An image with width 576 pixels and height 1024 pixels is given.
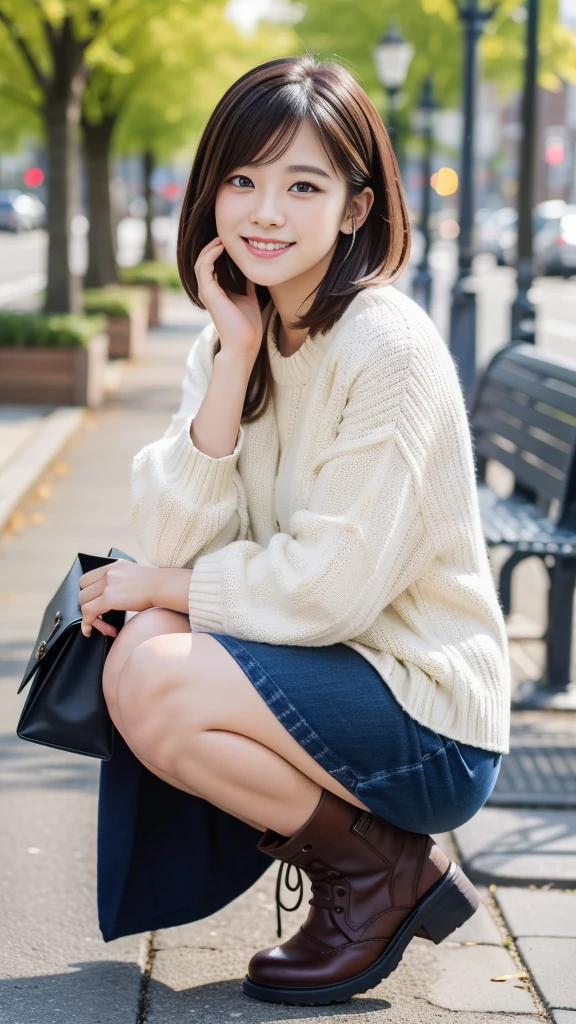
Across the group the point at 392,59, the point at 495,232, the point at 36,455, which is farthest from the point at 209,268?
the point at 495,232

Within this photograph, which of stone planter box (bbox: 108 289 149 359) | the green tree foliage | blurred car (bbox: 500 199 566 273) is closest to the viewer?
stone planter box (bbox: 108 289 149 359)

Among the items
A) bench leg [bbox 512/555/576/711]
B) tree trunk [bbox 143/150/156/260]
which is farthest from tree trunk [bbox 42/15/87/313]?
tree trunk [bbox 143/150/156/260]

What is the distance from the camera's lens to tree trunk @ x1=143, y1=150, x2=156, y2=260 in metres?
26.0

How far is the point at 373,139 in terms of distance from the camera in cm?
254

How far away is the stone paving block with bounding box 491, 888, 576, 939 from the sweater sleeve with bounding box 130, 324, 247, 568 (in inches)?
39.8

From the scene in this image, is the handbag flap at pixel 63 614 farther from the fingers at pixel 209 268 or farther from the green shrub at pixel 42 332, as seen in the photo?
the green shrub at pixel 42 332

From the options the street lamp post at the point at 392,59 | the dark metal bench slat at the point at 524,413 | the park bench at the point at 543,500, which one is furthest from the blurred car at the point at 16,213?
the park bench at the point at 543,500

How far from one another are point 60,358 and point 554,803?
774cm

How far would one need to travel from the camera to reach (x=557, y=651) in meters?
4.29

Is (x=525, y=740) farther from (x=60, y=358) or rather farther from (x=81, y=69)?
(x=81, y=69)

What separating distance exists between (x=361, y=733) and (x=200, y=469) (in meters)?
0.58

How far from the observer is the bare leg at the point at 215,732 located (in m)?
2.39

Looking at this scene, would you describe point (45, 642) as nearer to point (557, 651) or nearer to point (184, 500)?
point (184, 500)

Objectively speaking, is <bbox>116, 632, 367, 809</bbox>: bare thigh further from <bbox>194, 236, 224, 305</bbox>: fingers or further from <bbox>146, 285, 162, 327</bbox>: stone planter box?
<bbox>146, 285, 162, 327</bbox>: stone planter box
